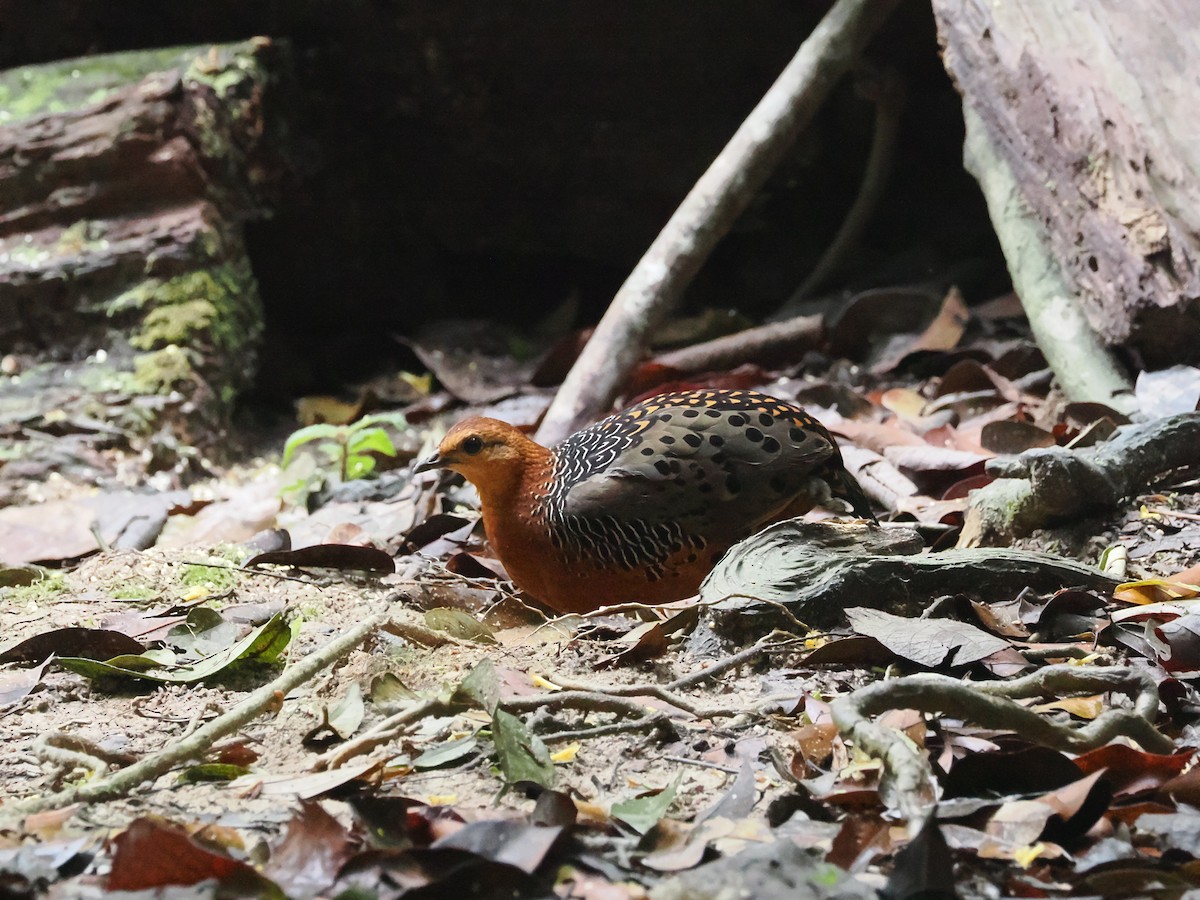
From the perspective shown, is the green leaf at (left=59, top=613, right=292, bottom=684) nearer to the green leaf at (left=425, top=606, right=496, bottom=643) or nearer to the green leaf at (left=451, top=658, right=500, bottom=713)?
the green leaf at (left=425, top=606, right=496, bottom=643)

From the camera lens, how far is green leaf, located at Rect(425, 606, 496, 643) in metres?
2.79

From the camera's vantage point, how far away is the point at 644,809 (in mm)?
1754

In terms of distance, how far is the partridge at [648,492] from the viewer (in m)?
3.12

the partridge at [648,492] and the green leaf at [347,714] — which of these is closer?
the green leaf at [347,714]

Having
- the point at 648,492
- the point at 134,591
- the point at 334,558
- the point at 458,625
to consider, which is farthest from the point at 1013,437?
the point at 134,591

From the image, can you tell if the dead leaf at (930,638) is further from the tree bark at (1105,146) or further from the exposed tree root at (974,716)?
the tree bark at (1105,146)

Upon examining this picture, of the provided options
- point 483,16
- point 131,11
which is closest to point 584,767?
point 483,16

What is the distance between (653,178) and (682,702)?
5643 mm

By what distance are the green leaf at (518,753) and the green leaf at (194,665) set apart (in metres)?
0.75

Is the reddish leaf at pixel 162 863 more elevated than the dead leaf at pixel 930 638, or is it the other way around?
the reddish leaf at pixel 162 863

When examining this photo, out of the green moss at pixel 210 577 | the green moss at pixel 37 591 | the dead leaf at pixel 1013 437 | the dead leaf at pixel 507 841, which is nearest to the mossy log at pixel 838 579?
the dead leaf at pixel 507 841

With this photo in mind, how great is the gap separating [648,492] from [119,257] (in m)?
3.70

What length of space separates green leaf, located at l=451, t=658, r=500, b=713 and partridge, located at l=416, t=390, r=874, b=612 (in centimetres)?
107

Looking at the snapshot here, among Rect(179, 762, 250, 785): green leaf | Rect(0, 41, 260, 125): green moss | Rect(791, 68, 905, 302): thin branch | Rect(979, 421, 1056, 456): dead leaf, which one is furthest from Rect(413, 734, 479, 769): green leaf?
Rect(791, 68, 905, 302): thin branch
